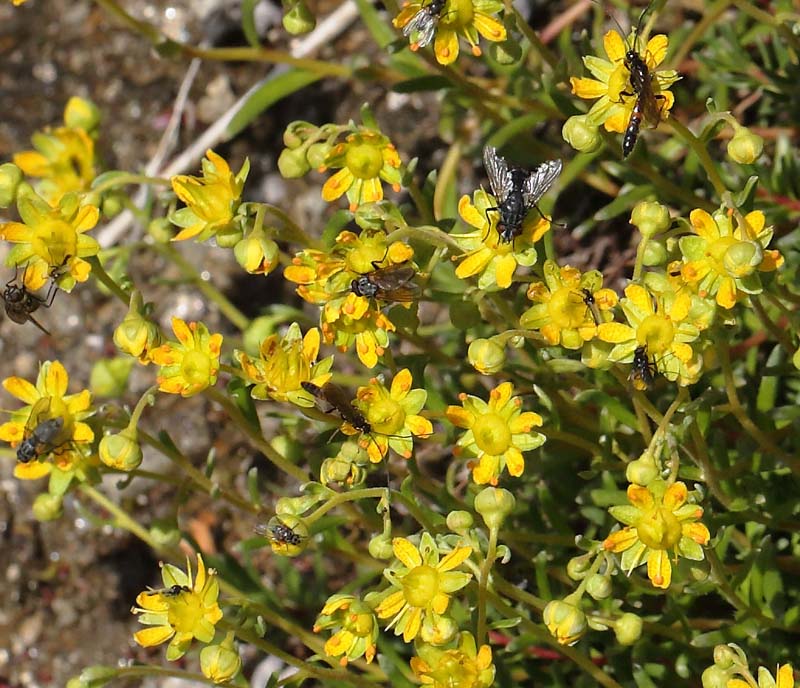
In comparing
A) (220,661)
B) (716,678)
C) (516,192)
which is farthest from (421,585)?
(516,192)

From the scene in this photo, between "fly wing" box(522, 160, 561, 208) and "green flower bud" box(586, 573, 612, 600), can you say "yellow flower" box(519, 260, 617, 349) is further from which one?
"green flower bud" box(586, 573, 612, 600)

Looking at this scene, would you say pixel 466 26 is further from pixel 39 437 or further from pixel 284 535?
pixel 39 437

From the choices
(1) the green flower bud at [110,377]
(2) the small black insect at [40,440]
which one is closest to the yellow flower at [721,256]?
(2) the small black insect at [40,440]

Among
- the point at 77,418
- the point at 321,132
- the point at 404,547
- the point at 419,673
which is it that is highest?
the point at 321,132

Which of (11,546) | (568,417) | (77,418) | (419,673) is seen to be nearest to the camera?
(419,673)

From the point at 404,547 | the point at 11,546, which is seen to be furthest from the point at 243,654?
the point at 404,547

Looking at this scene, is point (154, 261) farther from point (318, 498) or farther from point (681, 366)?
point (681, 366)
